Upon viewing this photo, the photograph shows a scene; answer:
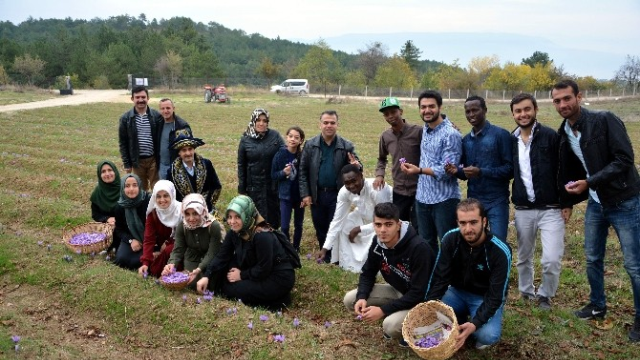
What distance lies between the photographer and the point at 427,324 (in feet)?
15.5

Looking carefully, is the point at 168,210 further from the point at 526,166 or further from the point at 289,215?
the point at 526,166

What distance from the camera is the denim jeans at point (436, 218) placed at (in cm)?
570

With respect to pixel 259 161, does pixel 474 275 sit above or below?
below

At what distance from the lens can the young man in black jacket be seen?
474cm

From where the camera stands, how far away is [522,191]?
17.3 feet

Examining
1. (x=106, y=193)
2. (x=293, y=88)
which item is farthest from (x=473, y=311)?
(x=293, y=88)

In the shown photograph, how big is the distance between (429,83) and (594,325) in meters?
67.8

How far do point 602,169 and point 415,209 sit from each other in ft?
6.71

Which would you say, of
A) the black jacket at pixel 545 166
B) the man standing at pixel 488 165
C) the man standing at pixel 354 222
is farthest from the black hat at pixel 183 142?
the black jacket at pixel 545 166

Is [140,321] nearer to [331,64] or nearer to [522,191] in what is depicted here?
[522,191]

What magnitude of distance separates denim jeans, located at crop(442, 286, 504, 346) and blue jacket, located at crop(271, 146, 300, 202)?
2.80 m

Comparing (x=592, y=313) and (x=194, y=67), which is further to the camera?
(x=194, y=67)

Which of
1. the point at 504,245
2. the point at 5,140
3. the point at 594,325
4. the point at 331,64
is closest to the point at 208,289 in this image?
the point at 504,245

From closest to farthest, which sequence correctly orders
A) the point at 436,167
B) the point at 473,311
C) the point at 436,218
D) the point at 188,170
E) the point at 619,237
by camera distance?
the point at 473,311
the point at 619,237
the point at 436,167
the point at 436,218
the point at 188,170
